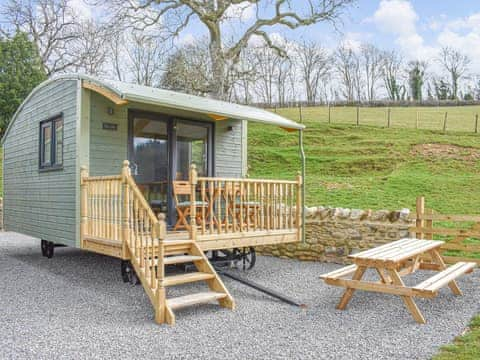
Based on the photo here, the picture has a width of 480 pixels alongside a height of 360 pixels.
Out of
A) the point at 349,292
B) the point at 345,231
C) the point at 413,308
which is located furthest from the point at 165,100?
the point at 345,231

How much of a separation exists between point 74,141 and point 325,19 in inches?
616

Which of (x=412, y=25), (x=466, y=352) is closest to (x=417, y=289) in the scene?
(x=466, y=352)

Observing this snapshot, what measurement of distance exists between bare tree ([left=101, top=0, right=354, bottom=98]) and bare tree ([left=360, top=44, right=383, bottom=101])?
76.2 ft

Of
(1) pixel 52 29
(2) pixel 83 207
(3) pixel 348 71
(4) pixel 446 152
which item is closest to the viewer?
(2) pixel 83 207

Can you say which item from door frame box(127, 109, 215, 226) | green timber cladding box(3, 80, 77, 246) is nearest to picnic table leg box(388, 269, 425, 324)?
door frame box(127, 109, 215, 226)

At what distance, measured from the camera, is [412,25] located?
31.9 meters

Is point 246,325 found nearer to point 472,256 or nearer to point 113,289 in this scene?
point 113,289

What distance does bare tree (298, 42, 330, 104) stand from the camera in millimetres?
37094

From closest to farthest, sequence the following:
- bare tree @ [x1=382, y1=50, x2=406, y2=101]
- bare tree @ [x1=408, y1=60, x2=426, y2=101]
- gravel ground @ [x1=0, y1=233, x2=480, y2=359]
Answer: gravel ground @ [x1=0, y1=233, x2=480, y2=359] < bare tree @ [x1=408, y1=60, x2=426, y2=101] < bare tree @ [x1=382, y1=50, x2=406, y2=101]

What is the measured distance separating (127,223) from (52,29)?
24.0 m

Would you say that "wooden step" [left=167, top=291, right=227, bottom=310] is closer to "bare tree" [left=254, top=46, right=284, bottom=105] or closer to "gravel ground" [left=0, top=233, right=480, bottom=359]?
"gravel ground" [left=0, top=233, right=480, bottom=359]

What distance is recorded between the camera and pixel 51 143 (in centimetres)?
726

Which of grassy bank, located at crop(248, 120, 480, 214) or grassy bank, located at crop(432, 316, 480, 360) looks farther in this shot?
grassy bank, located at crop(248, 120, 480, 214)

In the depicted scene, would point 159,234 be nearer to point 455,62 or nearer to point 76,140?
point 76,140
